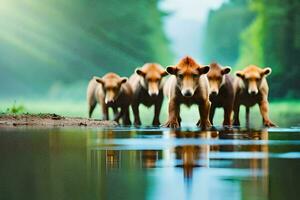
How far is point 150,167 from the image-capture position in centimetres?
581

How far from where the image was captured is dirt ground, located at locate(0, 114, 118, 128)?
11.8 meters

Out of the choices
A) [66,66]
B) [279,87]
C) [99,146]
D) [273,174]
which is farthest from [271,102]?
[273,174]

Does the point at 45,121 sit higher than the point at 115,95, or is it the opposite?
the point at 115,95

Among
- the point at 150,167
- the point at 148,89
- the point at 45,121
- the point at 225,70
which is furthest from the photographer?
the point at 148,89

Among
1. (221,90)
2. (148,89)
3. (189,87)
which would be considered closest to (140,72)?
(148,89)

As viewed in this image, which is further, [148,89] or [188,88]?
[148,89]

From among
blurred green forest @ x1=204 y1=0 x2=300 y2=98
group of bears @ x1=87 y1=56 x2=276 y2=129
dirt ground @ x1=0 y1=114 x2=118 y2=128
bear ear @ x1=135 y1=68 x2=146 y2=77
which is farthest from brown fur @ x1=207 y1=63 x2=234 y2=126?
blurred green forest @ x1=204 y1=0 x2=300 y2=98

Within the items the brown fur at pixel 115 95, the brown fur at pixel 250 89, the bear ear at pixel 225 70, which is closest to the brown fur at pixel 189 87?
the bear ear at pixel 225 70

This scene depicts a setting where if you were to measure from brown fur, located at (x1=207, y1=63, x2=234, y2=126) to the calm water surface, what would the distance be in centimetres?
288

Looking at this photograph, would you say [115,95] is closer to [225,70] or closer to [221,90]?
[221,90]

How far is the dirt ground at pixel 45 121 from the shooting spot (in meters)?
11.8

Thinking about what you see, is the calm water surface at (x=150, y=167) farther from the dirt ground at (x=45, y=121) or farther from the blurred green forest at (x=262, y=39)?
the blurred green forest at (x=262, y=39)

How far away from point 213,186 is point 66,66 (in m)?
17.1

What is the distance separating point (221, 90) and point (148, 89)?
45.5 inches
